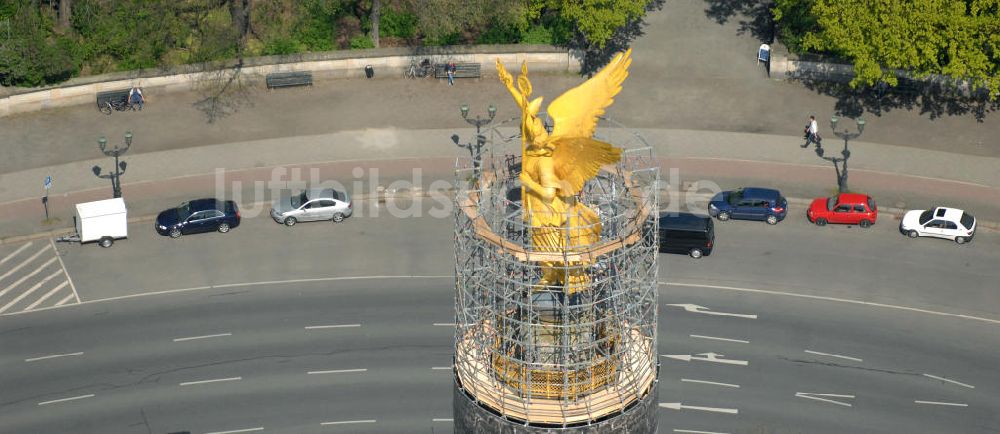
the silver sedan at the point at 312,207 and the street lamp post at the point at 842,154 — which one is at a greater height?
the street lamp post at the point at 842,154

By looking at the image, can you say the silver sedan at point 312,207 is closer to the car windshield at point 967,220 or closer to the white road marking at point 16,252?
the white road marking at point 16,252

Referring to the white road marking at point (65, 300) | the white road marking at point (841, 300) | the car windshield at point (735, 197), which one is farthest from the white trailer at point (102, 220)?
the car windshield at point (735, 197)

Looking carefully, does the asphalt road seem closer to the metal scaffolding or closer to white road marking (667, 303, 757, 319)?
white road marking (667, 303, 757, 319)

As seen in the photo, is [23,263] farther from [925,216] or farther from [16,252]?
[925,216]

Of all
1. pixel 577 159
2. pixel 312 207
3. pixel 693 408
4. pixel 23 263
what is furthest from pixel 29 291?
pixel 577 159

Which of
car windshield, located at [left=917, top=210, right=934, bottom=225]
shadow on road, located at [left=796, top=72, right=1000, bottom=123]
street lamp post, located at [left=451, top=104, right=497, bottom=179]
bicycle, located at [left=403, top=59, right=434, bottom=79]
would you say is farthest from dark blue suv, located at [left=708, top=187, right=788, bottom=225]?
bicycle, located at [left=403, top=59, right=434, bottom=79]

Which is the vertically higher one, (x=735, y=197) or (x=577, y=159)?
(x=577, y=159)
